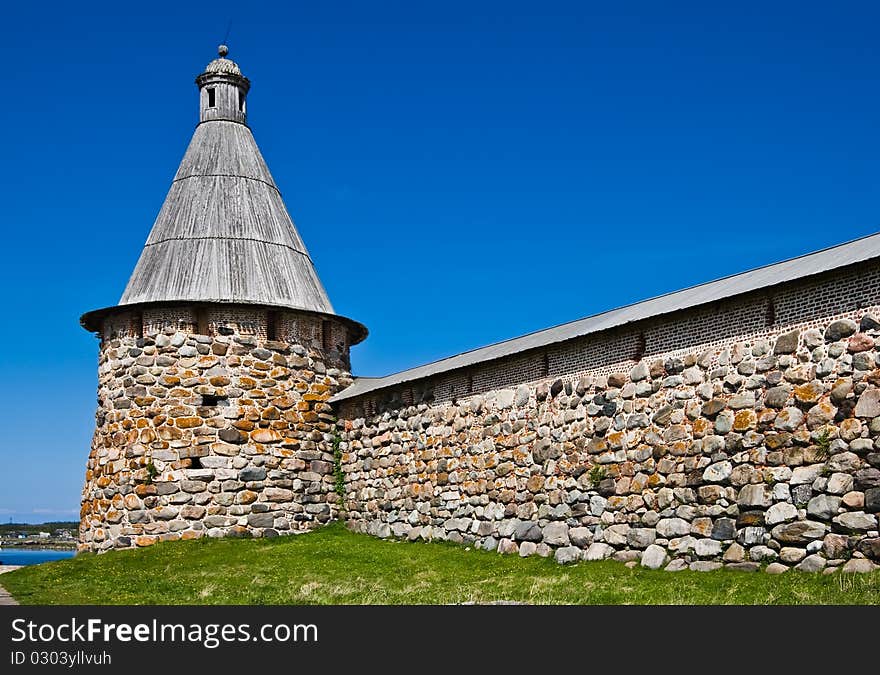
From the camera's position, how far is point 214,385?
1578 cm

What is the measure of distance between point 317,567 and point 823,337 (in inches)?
251

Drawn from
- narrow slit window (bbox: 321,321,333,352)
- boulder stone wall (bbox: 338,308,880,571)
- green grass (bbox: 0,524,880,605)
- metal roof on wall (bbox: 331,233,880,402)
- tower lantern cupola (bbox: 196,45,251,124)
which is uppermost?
tower lantern cupola (bbox: 196,45,251,124)

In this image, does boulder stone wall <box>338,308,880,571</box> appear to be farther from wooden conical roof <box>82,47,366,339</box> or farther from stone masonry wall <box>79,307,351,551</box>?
wooden conical roof <box>82,47,366,339</box>

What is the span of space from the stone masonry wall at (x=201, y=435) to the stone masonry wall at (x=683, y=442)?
235 cm

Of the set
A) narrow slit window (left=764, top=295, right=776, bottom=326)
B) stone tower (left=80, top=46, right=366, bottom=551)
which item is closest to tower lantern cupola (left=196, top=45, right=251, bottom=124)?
stone tower (left=80, top=46, right=366, bottom=551)

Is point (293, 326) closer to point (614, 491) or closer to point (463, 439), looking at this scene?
point (463, 439)

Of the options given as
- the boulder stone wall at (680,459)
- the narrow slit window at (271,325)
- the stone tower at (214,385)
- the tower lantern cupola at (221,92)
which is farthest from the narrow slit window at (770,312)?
the tower lantern cupola at (221,92)

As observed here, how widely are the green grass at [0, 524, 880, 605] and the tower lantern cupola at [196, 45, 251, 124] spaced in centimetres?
777

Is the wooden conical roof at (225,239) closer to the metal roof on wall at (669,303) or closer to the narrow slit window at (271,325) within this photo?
the narrow slit window at (271,325)

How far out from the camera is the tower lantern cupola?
61.1ft

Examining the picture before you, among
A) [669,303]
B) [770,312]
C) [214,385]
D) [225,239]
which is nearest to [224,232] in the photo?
[225,239]

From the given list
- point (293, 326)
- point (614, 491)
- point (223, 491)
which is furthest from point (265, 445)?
point (614, 491)

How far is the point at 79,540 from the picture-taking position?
54.9 feet

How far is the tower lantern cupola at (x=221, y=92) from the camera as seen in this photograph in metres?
18.6
